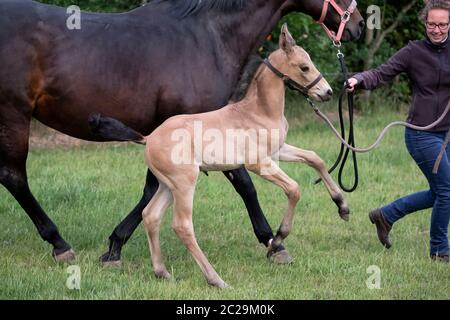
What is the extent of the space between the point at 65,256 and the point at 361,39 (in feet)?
27.1

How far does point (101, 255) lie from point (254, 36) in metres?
1.91

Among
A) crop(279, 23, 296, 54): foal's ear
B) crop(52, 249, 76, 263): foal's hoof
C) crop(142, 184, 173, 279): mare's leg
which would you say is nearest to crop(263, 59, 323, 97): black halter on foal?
crop(279, 23, 296, 54): foal's ear

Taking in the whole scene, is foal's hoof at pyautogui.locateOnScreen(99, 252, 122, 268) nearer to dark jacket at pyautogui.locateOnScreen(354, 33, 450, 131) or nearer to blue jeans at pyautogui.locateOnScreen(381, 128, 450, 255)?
dark jacket at pyautogui.locateOnScreen(354, 33, 450, 131)

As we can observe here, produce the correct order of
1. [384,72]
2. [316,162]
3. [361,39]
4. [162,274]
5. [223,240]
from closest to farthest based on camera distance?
[162,274], [316,162], [384,72], [223,240], [361,39]

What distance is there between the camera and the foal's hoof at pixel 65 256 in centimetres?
558

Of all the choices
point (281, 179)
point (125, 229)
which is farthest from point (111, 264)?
point (281, 179)

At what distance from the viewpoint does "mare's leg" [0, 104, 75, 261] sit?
17.7 feet

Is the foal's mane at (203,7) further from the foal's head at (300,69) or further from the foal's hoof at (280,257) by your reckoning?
the foal's hoof at (280,257)

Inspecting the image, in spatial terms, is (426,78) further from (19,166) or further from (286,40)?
(19,166)

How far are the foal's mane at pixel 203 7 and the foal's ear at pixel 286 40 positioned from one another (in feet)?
2.20

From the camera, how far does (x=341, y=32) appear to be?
5648 mm

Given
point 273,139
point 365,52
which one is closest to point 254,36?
point 273,139

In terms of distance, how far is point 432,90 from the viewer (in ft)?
18.1

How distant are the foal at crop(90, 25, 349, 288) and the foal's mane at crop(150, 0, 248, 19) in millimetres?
635
